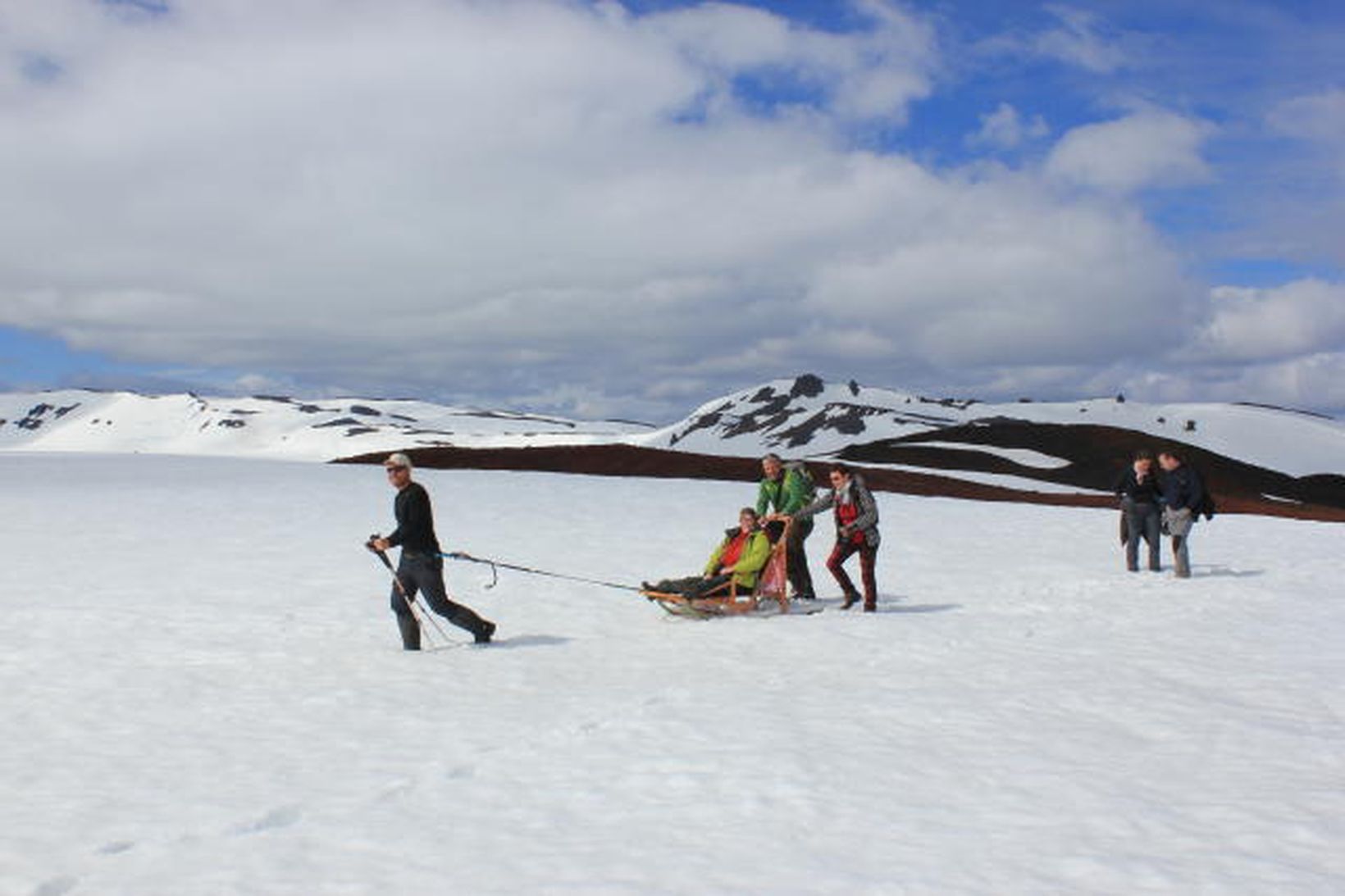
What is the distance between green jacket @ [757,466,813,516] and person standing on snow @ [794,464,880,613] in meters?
0.22

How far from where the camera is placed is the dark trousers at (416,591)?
10.9 meters

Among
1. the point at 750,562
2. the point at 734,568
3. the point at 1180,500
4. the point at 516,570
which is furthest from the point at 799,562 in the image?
the point at 1180,500

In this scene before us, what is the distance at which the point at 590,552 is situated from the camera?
1931 cm

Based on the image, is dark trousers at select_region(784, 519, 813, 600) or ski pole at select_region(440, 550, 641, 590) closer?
ski pole at select_region(440, 550, 641, 590)

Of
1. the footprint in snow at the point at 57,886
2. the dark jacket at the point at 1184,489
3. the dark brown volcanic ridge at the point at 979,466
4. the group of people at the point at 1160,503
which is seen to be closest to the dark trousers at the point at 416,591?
the footprint in snow at the point at 57,886

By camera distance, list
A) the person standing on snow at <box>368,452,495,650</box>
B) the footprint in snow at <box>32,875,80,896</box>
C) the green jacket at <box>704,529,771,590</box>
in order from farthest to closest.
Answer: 1. the green jacket at <box>704,529,771,590</box>
2. the person standing on snow at <box>368,452,495,650</box>
3. the footprint in snow at <box>32,875,80,896</box>

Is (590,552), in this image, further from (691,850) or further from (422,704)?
(691,850)

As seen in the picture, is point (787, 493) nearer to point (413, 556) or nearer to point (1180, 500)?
point (413, 556)

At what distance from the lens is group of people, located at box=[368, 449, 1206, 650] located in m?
10.9

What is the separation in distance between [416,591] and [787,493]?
5.30m

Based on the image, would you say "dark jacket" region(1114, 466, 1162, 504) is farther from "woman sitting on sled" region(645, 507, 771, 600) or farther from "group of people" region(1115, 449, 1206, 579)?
"woman sitting on sled" region(645, 507, 771, 600)

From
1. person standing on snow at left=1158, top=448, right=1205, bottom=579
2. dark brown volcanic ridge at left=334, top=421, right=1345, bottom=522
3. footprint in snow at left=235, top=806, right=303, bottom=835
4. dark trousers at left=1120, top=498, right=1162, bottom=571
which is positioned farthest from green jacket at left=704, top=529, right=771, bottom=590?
dark brown volcanic ridge at left=334, top=421, right=1345, bottom=522

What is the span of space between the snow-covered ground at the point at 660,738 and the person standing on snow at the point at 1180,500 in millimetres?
802

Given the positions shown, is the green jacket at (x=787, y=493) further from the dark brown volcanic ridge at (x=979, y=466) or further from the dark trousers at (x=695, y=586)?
the dark brown volcanic ridge at (x=979, y=466)
